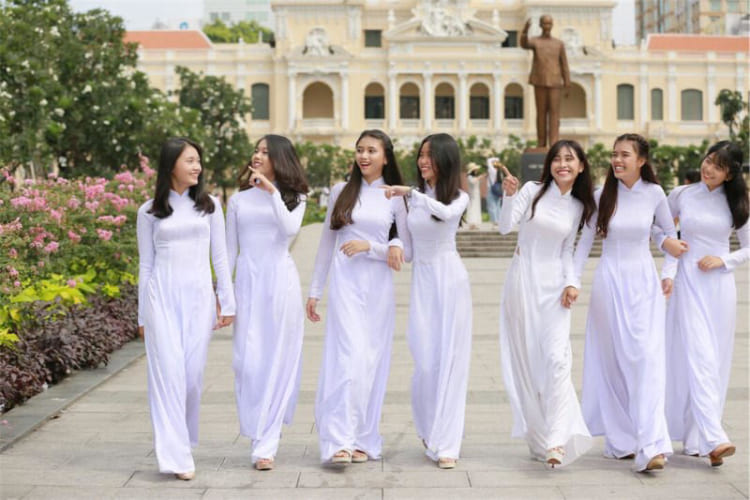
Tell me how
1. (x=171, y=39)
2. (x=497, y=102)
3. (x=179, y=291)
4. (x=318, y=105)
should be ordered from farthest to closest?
(x=171, y=39) < (x=318, y=105) < (x=497, y=102) < (x=179, y=291)

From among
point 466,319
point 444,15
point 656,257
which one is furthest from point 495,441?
point 444,15

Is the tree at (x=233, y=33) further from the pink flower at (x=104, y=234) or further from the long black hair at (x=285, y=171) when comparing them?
the long black hair at (x=285, y=171)

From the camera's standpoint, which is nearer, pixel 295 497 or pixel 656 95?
pixel 295 497

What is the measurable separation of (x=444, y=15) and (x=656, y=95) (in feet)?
42.5

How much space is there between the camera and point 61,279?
998 cm

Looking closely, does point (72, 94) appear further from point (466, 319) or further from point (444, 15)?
point (444, 15)

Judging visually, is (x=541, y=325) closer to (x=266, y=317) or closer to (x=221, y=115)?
(x=266, y=317)

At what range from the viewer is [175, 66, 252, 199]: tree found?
43.2 meters

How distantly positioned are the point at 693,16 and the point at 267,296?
87594mm

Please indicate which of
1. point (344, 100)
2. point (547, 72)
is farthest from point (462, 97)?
point (547, 72)

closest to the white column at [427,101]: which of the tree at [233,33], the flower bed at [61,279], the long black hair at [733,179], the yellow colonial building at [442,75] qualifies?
the yellow colonial building at [442,75]

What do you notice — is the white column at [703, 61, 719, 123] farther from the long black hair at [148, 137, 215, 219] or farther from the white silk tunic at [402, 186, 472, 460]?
the long black hair at [148, 137, 215, 219]

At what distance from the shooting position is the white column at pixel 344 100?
63062 millimetres

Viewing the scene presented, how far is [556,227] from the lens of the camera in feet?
18.7
